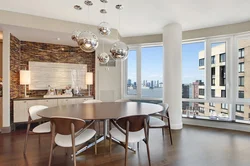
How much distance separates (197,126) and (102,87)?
3054 mm

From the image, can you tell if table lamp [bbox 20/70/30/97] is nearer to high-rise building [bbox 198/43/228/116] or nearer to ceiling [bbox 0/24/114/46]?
ceiling [bbox 0/24/114/46]

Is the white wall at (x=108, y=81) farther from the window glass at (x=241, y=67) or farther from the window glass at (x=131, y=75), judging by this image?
the window glass at (x=241, y=67)

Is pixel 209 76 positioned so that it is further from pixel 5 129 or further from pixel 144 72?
pixel 5 129

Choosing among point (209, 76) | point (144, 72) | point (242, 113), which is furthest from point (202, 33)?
point (242, 113)

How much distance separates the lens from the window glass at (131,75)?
6.09 metres

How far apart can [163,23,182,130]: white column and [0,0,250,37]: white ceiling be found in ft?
0.99

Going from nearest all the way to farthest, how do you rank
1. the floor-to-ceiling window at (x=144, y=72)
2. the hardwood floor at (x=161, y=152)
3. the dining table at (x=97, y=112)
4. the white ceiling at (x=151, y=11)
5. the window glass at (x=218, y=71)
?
the dining table at (x=97, y=112) → the hardwood floor at (x=161, y=152) → the white ceiling at (x=151, y=11) → the window glass at (x=218, y=71) → the floor-to-ceiling window at (x=144, y=72)

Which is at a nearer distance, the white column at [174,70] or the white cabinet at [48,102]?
the white column at [174,70]

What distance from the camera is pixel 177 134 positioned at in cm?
423

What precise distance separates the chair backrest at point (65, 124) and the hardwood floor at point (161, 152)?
0.70m

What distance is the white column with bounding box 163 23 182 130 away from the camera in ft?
15.5

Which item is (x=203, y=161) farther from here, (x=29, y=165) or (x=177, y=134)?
(x=29, y=165)

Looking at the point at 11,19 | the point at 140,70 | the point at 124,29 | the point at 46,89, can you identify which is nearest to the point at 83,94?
the point at 46,89

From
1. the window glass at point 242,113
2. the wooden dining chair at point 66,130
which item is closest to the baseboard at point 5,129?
the wooden dining chair at point 66,130
